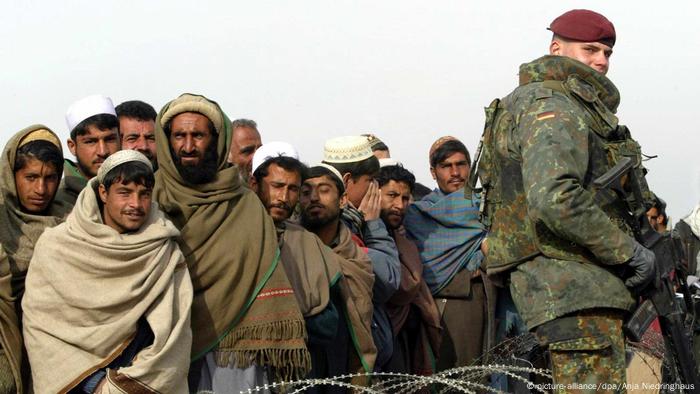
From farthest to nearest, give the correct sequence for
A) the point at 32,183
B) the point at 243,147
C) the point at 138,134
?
the point at 243,147 < the point at 138,134 < the point at 32,183

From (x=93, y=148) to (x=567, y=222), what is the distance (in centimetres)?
261

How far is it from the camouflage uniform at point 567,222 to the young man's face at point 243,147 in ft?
8.86

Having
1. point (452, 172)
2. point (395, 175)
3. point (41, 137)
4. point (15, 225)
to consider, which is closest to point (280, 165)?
point (41, 137)

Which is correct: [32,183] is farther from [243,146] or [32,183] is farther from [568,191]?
[243,146]

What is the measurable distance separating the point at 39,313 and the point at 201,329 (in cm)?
84

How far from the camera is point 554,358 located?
238 inches

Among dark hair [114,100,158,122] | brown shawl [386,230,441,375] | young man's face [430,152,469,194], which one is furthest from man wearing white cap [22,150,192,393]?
young man's face [430,152,469,194]

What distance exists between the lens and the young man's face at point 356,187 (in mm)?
8055

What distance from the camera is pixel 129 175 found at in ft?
19.1

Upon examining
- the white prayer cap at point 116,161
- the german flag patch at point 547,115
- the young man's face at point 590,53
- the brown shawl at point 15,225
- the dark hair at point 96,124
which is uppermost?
the young man's face at point 590,53

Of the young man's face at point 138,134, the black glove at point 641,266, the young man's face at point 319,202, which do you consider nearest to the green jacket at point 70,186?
the young man's face at point 138,134

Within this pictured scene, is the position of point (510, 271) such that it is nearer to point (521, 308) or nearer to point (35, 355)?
point (521, 308)

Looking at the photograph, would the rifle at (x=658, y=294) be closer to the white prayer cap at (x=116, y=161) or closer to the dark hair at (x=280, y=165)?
the dark hair at (x=280, y=165)

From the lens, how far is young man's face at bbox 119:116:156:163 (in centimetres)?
733
